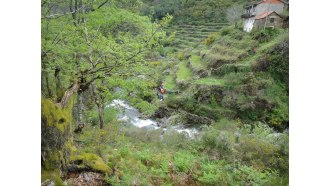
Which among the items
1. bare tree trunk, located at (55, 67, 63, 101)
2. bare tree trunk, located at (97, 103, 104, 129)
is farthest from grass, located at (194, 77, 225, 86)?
bare tree trunk, located at (55, 67, 63, 101)

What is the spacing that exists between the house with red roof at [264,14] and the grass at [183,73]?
0.96 metres

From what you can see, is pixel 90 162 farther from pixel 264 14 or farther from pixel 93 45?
pixel 264 14

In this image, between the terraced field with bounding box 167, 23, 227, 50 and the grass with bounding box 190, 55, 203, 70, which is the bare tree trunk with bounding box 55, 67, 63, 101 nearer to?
the terraced field with bounding box 167, 23, 227, 50

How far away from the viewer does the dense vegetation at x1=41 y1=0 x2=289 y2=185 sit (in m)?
4.24

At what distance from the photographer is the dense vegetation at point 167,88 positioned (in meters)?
4.24

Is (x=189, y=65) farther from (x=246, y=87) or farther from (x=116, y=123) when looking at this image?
(x=116, y=123)

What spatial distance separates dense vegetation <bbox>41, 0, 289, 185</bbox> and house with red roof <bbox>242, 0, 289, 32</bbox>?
108 mm

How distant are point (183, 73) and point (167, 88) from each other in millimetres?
317

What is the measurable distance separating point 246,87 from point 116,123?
184cm

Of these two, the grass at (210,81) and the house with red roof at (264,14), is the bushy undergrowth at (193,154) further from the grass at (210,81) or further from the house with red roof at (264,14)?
the house with red roof at (264,14)

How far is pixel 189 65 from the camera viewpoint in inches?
190

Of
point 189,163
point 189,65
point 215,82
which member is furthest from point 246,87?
point 189,163
